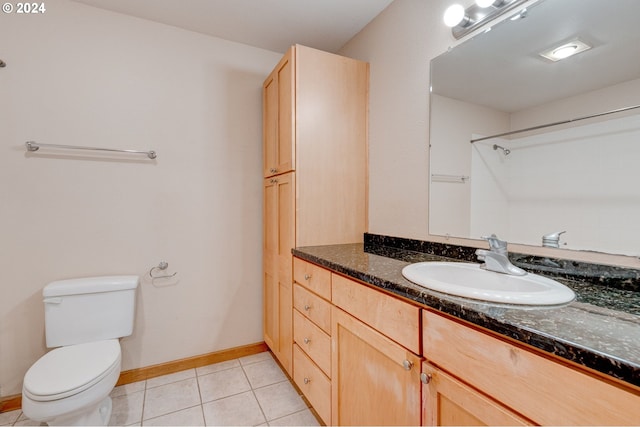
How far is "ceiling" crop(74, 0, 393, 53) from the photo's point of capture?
174 centimetres

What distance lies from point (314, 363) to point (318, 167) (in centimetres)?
108

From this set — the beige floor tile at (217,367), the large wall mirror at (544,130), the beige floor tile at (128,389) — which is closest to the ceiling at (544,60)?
the large wall mirror at (544,130)

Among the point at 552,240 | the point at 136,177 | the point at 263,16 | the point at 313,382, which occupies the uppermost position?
the point at 263,16

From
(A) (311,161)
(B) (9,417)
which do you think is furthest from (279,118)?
(B) (9,417)

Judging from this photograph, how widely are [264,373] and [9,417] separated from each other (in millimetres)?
1360

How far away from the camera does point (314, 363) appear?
1448 millimetres

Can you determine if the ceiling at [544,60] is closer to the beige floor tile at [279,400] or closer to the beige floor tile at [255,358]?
the beige floor tile at [279,400]

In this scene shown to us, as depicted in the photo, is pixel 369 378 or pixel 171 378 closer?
pixel 369 378

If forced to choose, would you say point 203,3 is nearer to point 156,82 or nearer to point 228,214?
point 156,82

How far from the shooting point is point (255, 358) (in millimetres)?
2180

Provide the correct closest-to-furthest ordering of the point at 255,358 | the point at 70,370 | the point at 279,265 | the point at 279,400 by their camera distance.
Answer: the point at 70,370 < the point at 279,400 < the point at 279,265 < the point at 255,358

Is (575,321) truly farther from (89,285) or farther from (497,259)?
(89,285)

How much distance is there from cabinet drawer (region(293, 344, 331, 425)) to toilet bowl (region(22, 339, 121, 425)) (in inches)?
35.6

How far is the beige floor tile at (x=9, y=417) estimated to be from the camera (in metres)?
1.53
